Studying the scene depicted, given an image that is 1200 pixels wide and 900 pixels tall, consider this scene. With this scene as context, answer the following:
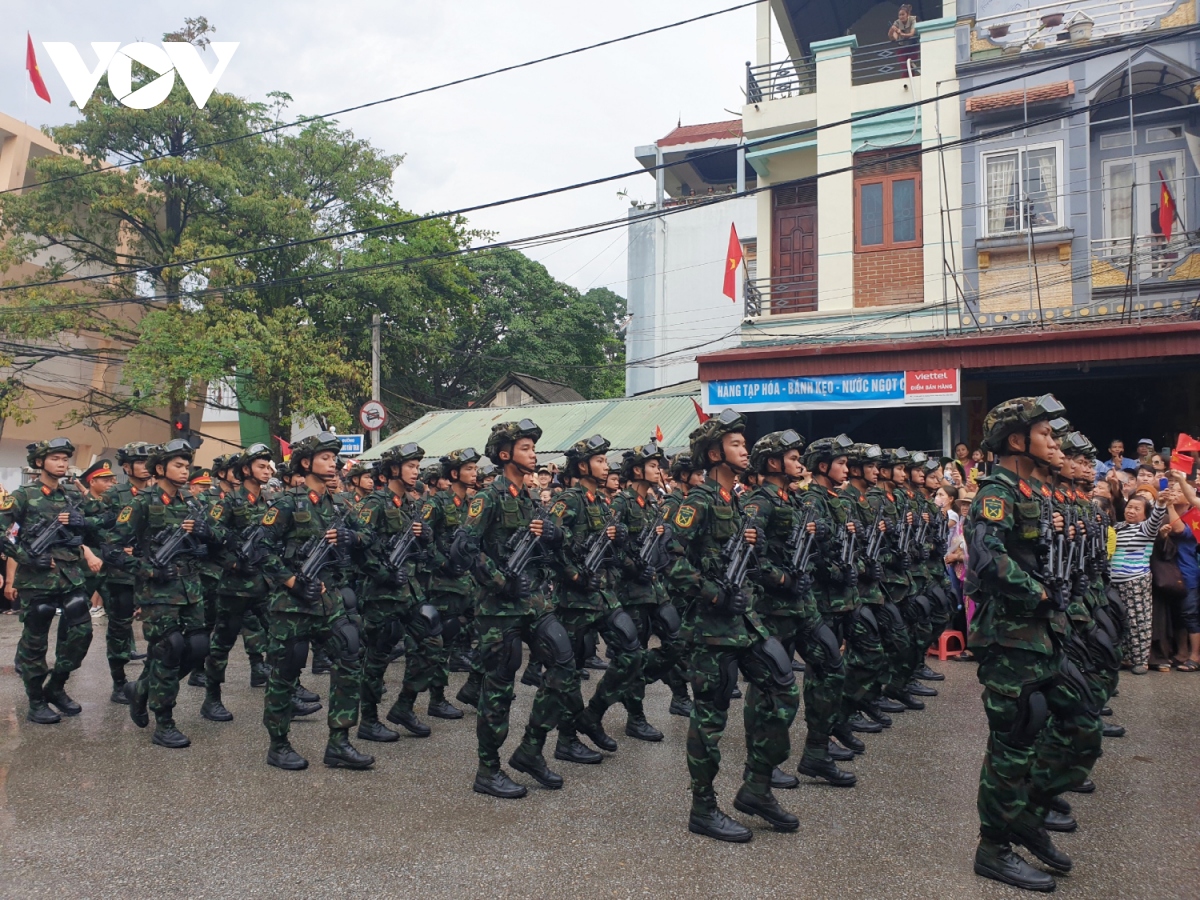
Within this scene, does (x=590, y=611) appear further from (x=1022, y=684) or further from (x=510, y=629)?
(x=1022, y=684)

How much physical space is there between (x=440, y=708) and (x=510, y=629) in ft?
7.77

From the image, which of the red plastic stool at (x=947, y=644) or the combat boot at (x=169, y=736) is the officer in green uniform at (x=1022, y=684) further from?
the red plastic stool at (x=947, y=644)

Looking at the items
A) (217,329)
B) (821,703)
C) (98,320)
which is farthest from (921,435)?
(98,320)

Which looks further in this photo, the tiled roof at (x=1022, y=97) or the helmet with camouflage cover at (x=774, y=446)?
the tiled roof at (x=1022, y=97)

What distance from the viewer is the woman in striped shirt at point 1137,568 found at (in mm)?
9367

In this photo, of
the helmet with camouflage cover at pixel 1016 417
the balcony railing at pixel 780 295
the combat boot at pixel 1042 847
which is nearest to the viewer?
the combat boot at pixel 1042 847

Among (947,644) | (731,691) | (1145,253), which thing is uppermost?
(1145,253)

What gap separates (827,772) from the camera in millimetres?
6062

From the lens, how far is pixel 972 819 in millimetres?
5402

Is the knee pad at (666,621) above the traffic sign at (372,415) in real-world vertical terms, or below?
below

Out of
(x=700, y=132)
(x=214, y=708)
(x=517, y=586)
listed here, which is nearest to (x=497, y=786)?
(x=517, y=586)

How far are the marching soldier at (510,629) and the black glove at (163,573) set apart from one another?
2.62 meters

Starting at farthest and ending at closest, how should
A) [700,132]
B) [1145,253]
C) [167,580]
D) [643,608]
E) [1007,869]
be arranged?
[700,132] → [1145,253] → [643,608] → [167,580] → [1007,869]

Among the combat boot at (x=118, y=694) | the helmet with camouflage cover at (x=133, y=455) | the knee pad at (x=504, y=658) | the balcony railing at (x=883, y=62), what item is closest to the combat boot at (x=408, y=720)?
the knee pad at (x=504, y=658)
